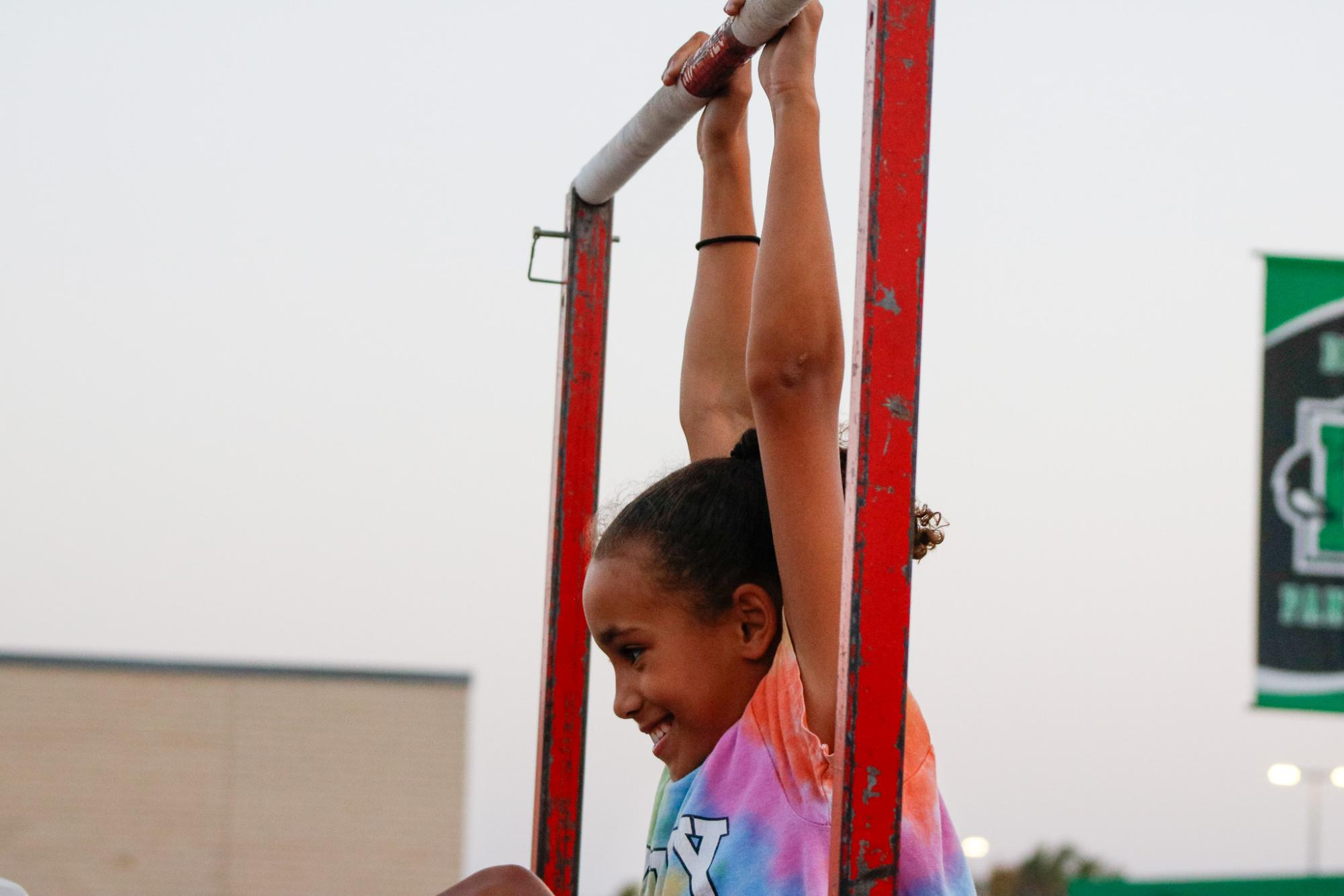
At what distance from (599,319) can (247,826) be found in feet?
39.8

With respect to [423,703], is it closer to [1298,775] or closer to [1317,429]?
[1298,775]

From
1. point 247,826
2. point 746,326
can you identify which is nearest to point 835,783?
point 746,326

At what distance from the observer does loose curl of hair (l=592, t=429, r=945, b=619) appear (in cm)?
151

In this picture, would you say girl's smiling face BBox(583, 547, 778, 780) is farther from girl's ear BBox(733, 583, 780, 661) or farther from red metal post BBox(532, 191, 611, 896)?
red metal post BBox(532, 191, 611, 896)

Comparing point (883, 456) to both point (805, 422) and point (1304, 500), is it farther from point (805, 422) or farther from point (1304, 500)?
point (1304, 500)

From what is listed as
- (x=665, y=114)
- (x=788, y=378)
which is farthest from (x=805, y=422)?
(x=665, y=114)

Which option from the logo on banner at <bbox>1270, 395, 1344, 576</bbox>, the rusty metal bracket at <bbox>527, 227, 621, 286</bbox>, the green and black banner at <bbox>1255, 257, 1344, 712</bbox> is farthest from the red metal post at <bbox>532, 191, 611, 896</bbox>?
the logo on banner at <bbox>1270, 395, 1344, 576</bbox>

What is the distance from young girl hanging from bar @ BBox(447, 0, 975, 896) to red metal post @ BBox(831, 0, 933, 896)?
0.10m

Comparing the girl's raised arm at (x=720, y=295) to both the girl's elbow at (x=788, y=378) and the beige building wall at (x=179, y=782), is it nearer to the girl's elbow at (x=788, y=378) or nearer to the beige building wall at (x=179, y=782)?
the girl's elbow at (x=788, y=378)

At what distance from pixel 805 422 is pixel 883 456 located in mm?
161

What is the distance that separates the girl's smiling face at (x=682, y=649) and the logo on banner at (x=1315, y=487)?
3879 millimetres

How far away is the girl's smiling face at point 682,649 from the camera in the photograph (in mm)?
1506

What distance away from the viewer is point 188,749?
44.4 ft

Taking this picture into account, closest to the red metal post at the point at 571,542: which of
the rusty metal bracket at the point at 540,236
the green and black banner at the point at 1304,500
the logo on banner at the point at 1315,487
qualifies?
the rusty metal bracket at the point at 540,236
